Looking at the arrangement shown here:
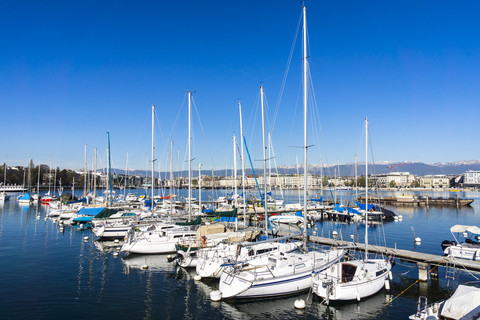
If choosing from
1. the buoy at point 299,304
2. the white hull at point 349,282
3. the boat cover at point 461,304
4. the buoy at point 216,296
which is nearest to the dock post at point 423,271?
the white hull at point 349,282

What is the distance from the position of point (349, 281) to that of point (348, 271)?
2.28 ft

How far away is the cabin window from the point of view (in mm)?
19625

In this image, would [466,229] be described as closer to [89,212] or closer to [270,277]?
[270,277]

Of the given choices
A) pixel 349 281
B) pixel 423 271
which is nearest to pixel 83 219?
pixel 349 281

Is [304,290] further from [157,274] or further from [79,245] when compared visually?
[79,245]

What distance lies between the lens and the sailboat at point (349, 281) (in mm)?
18750

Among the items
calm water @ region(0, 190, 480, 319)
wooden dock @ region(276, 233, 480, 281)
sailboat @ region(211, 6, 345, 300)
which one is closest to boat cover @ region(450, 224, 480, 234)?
calm water @ region(0, 190, 480, 319)

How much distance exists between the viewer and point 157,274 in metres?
25.4

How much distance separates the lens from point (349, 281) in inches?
766

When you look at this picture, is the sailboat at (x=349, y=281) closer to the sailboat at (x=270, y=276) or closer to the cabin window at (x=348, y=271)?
the cabin window at (x=348, y=271)

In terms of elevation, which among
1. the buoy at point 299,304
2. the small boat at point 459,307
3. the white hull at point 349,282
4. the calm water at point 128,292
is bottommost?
the calm water at point 128,292

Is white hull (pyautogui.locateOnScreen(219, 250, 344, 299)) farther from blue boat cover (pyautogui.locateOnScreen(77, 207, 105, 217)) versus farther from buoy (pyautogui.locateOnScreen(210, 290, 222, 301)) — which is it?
blue boat cover (pyautogui.locateOnScreen(77, 207, 105, 217))

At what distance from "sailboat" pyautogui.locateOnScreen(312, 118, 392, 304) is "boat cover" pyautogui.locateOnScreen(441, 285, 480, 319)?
19.0 feet

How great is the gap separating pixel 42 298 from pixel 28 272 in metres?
7.18
